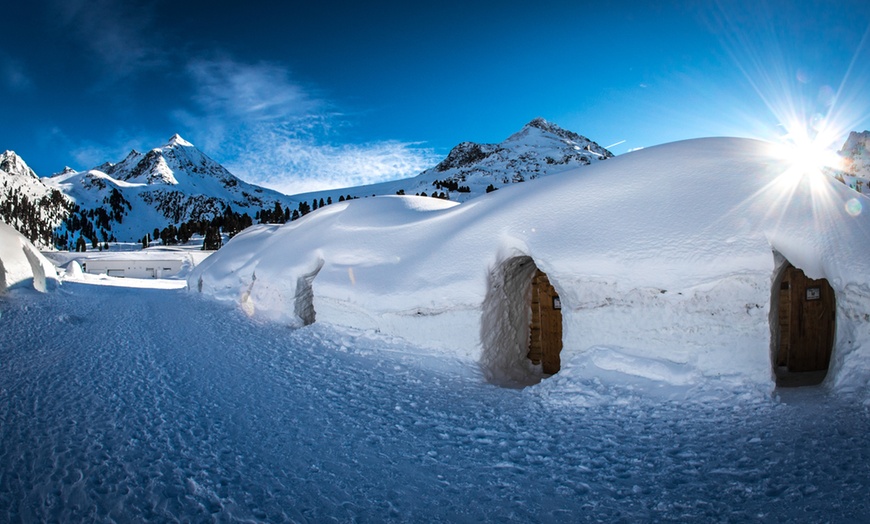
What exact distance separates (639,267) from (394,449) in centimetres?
451

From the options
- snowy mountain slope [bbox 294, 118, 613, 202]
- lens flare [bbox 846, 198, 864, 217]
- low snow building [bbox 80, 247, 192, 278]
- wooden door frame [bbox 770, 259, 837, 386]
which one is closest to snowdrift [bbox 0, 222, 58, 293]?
wooden door frame [bbox 770, 259, 837, 386]

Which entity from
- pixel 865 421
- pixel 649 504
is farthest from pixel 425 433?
pixel 865 421

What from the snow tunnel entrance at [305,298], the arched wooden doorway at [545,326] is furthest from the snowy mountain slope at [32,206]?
the arched wooden doorway at [545,326]

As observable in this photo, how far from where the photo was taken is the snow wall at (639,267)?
19.2ft

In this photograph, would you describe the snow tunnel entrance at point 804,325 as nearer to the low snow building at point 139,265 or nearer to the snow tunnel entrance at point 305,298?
the snow tunnel entrance at point 305,298

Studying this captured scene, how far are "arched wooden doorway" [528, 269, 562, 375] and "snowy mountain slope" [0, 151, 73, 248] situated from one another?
97.2 m

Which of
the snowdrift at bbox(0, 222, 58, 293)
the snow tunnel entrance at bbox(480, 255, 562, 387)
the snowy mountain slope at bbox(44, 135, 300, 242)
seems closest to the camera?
the snow tunnel entrance at bbox(480, 255, 562, 387)

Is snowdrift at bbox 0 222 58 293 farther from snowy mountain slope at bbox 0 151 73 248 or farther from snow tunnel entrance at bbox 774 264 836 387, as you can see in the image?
snowy mountain slope at bbox 0 151 73 248

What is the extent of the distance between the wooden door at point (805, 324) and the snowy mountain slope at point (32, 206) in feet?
333

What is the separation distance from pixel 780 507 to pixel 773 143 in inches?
310

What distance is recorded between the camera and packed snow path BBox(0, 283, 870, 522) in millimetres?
3598

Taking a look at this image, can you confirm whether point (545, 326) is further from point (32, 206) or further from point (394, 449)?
point (32, 206)

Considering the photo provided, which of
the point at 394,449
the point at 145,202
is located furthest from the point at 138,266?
the point at 145,202

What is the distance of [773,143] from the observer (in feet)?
27.9
